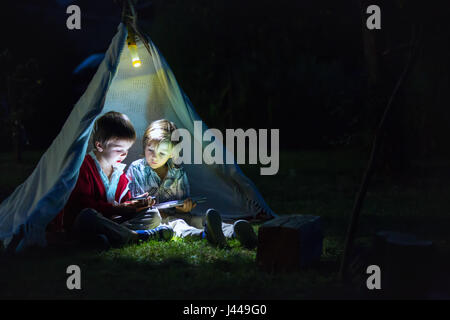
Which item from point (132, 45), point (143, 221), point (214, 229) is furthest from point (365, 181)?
point (132, 45)

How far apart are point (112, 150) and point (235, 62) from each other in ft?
39.4

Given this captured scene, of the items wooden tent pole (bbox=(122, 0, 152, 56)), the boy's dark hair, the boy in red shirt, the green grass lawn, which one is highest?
wooden tent pole (bbox=(122, 0, 152, 56))

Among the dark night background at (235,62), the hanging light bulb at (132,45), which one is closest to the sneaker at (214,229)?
the hanging light bulb at (132,45)

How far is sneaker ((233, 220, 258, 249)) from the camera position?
4.17 meters

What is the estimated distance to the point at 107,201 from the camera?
441 cm

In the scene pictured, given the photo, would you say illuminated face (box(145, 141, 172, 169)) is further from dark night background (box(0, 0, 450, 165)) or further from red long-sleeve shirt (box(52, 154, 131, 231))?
dark night background (box(0, 0, 450, 165))

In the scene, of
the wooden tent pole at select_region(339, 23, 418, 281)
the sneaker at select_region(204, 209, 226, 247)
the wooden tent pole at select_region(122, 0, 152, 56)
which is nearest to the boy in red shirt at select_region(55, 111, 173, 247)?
the sneaker at select_region(204, 209, 226, 247)

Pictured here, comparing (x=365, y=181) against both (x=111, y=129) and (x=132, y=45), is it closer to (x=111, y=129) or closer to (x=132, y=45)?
(x=111, y=129)

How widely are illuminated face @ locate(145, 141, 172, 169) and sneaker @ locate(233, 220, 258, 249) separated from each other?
1055mm

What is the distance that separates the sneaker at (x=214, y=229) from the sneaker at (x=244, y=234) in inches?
5.6

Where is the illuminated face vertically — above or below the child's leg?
above

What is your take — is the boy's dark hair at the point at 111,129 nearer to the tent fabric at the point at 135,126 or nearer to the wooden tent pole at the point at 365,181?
the tent fabric at the point at 135,126

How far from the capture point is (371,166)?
10.6 feet

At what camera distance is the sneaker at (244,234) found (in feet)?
13.7
